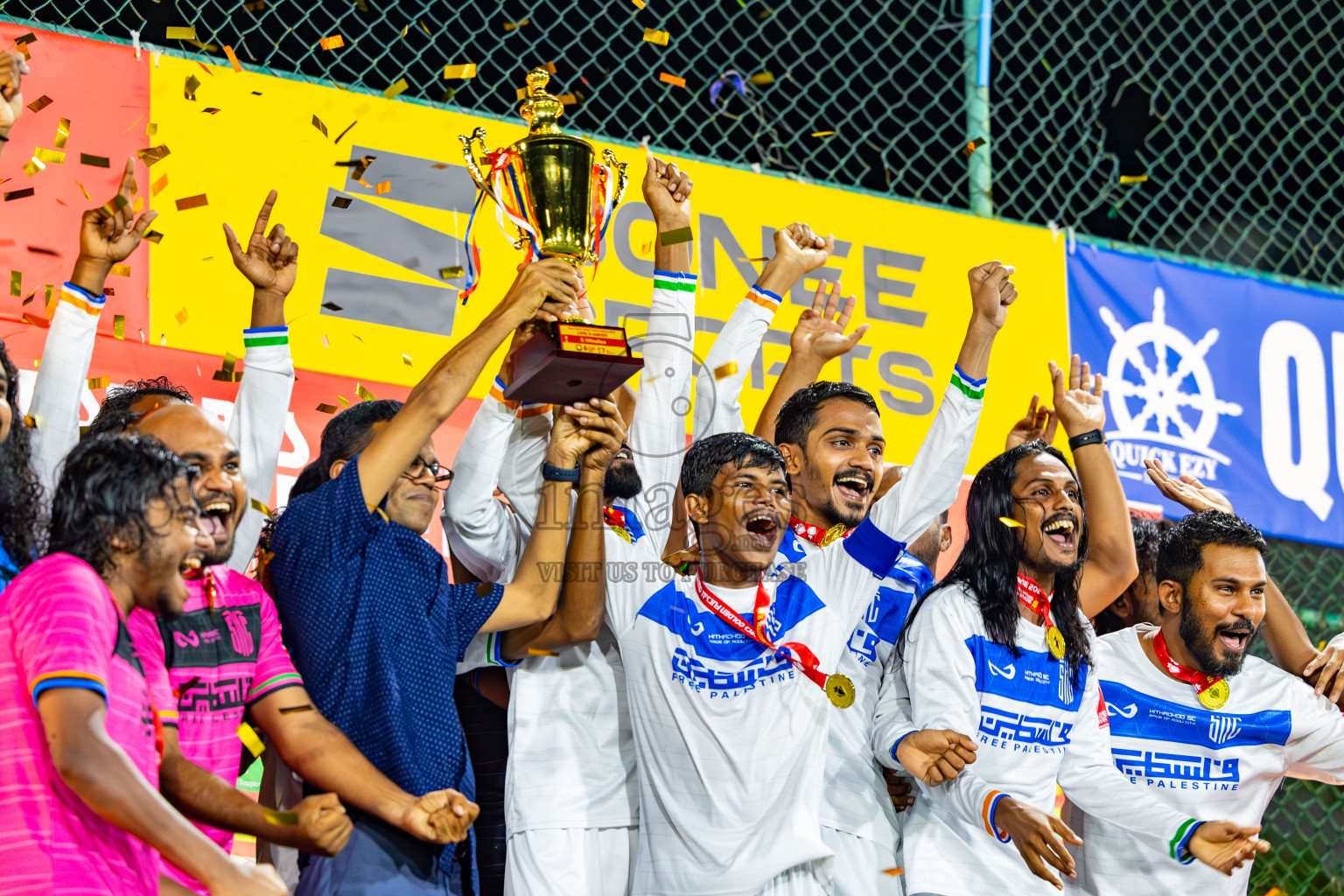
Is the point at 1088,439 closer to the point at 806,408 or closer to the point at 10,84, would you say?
the point at 806,408

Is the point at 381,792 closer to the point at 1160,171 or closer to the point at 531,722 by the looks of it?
the point at 531,722

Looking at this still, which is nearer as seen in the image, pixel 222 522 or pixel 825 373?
pixel 222 522

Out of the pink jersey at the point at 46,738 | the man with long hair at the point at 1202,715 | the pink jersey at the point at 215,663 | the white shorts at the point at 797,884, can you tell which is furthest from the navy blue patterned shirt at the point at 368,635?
the man with long hair at the point at 1202,715

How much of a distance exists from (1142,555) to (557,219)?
2004 millimetres

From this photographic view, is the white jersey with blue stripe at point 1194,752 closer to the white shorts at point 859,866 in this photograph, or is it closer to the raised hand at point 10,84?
the white shorts at point 859,866

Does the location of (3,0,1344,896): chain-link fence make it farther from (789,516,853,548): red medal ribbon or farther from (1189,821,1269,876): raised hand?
(1189,821,1269,876): raised hand

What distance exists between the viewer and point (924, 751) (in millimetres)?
2664

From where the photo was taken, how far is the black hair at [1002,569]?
9.75ft

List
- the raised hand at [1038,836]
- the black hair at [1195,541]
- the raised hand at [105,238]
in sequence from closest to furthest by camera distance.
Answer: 1. the raised hand at [1038,836]
2. the raised hand at [105,238]
3. the black hair at [1195,541]

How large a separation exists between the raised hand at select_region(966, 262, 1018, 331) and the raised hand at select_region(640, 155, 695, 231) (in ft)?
2.41

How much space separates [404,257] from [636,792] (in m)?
1.89

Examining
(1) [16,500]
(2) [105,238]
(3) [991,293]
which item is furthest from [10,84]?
(3) [991,293]

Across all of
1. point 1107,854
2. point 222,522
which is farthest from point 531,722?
point 1107,854

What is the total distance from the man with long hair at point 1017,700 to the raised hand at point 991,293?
0.33 meters
